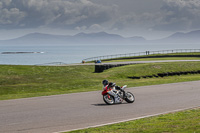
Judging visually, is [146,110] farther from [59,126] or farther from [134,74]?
[134,74]

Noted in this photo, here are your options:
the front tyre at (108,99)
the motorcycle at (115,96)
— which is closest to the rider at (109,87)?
the motorcycle at (115,96)

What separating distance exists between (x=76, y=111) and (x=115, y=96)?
2659mm

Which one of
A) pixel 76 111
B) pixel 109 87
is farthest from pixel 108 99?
pixel 76 111

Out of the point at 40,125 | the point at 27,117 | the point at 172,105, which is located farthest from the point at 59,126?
the point at 172,105

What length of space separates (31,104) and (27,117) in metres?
3.34

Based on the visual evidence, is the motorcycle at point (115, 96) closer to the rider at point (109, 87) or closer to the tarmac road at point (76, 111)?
the rider at point (109, 87)

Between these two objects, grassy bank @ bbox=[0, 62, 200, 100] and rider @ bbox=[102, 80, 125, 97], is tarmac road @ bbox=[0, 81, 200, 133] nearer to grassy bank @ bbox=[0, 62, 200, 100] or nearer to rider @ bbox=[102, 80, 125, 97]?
rider @ bbox=[102, 80, 125, 97]

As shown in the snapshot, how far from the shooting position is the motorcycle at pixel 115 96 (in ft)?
48.5

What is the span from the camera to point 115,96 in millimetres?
14883

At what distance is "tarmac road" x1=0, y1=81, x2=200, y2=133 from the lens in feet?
34.0

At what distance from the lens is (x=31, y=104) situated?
49.1 ft

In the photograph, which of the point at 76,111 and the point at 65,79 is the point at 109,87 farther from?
the point at 65,79

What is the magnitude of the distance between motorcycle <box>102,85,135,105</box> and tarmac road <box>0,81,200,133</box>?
298mm

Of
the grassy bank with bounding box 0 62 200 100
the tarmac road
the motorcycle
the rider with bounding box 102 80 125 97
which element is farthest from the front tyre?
the grassy bank with bounding box 0 62 200 100
